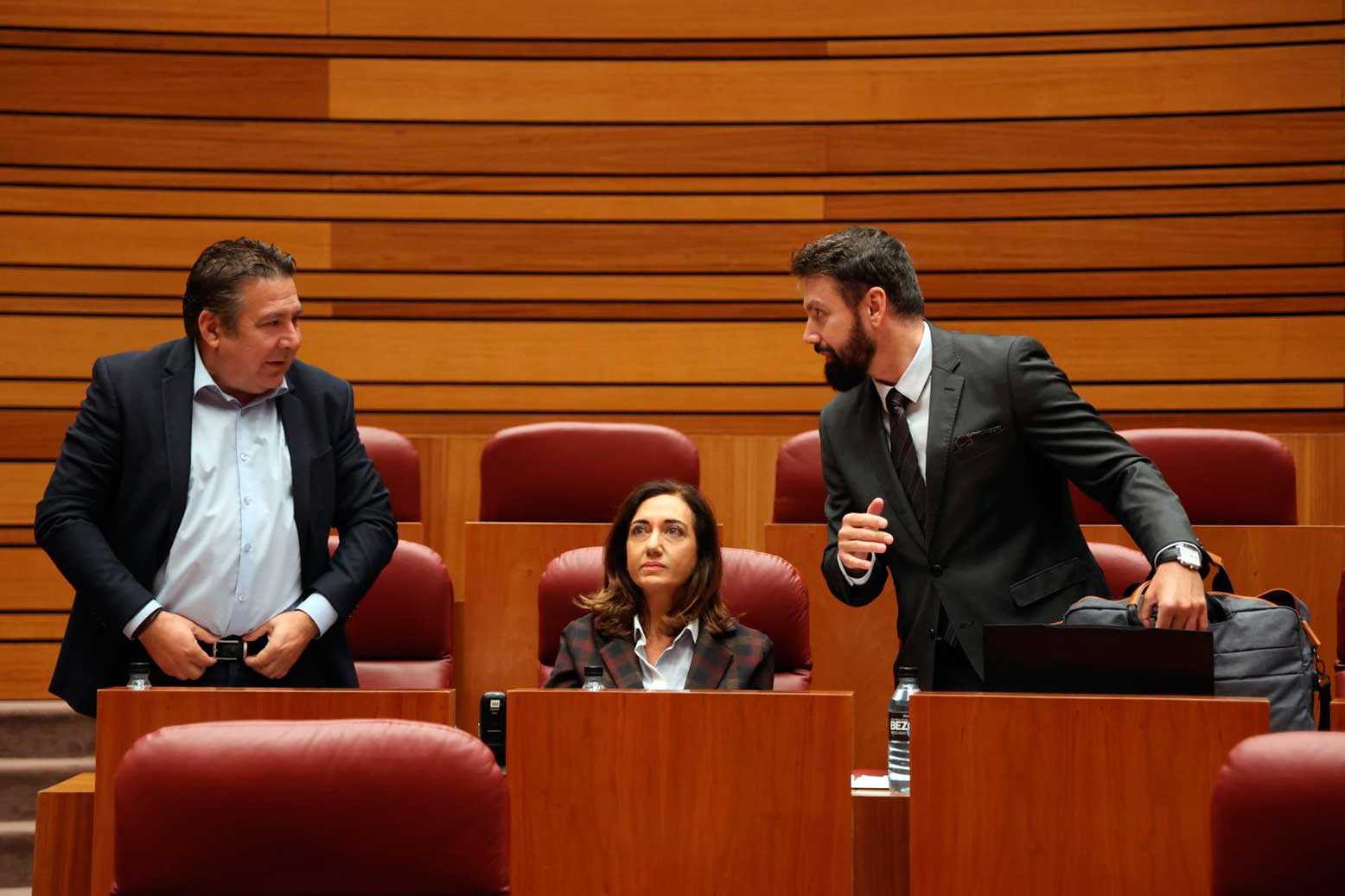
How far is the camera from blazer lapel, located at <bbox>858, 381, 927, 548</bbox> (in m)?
1.64

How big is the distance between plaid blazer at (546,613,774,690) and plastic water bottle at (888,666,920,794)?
0.63 ft

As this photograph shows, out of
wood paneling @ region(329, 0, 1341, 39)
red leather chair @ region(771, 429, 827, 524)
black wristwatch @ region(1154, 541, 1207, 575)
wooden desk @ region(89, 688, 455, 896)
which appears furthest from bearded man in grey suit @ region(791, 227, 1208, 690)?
wood paneling @ region(329, 0, 1341, 39)

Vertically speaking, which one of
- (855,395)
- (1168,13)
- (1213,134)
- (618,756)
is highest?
(1168,13)

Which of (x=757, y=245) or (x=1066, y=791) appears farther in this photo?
(x=757, y=245)

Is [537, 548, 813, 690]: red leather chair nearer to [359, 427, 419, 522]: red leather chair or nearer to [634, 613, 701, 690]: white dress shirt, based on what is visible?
[634, 613, 701, 690]: white dress shirt

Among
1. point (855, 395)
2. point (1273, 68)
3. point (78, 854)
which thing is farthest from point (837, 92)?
point (78, 854)

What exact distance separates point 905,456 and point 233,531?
76cm

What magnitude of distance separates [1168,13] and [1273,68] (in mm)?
245

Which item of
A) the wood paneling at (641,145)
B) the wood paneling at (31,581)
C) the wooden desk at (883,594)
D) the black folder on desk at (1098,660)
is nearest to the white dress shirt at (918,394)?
the black folder on desk at (1098,660)

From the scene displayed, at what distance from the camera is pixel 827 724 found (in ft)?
4.18

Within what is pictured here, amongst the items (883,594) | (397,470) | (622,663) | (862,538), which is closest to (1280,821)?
(862,538)

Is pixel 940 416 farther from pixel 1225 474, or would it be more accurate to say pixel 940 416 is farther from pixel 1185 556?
pixel 1225 474

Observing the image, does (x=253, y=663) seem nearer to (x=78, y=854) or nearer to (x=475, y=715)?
A: (x=78, y=854)

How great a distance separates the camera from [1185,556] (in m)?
1.40
